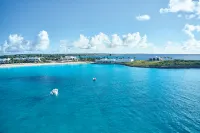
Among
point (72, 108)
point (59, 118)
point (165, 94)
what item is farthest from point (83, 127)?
point (165, 94)

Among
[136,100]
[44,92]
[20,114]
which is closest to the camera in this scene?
[20,114]

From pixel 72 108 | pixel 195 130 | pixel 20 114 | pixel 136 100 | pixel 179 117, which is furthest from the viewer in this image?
pixel 136 100

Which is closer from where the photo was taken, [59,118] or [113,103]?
[59,118]

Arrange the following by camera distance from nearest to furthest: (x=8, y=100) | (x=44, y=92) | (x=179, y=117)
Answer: (x=179, y=117), (x=8, y=100), (x=44, y=92)

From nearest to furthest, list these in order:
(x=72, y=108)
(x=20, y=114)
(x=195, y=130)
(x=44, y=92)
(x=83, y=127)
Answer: (x=195, y=130) < (x=83, y=127) < (x=20, y=114) < (x=72, y=108) < (x=44, y=92)

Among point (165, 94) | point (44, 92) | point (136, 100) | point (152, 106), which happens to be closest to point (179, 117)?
point (152, 106)

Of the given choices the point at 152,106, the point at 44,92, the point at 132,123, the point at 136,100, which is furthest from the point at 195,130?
the point at 44,92

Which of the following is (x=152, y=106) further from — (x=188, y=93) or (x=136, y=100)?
(x=188, y=93)

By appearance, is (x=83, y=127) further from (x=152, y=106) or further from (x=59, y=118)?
(x=152, y=106)

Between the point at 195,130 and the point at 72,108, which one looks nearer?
the point at 195,130
